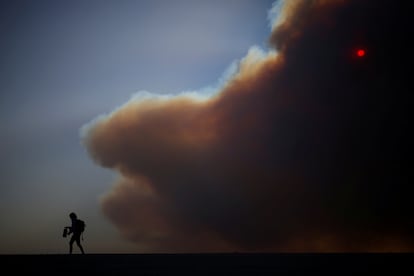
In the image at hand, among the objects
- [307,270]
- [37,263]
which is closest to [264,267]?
[307,270]

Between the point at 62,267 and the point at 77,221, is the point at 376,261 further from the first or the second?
the point at 77,221

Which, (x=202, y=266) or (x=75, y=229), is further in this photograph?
(x=75, y=229)

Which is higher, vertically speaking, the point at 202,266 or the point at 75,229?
the point at 75,229

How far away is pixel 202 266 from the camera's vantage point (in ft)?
39.4

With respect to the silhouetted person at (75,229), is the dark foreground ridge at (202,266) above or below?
below

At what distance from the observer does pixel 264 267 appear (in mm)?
11930

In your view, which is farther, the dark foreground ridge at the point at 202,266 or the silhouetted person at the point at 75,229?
the silhouetted person at the point at 75,229

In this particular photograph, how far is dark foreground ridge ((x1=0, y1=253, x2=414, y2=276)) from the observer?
1086 centimetres

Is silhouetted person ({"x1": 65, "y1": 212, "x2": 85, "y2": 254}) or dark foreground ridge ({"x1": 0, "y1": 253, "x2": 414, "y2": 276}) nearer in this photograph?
dark foreground ridge ({"x1": 0, "y1": 253, "x2": 414, "y2": 276})

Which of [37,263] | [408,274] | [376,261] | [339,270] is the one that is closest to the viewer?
[408,274]

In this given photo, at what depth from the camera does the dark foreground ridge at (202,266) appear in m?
10.9

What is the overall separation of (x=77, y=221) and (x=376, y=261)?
14.9 meters

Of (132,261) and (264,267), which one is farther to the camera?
(132,261)

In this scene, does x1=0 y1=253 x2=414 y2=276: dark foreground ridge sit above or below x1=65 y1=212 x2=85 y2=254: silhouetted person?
below
